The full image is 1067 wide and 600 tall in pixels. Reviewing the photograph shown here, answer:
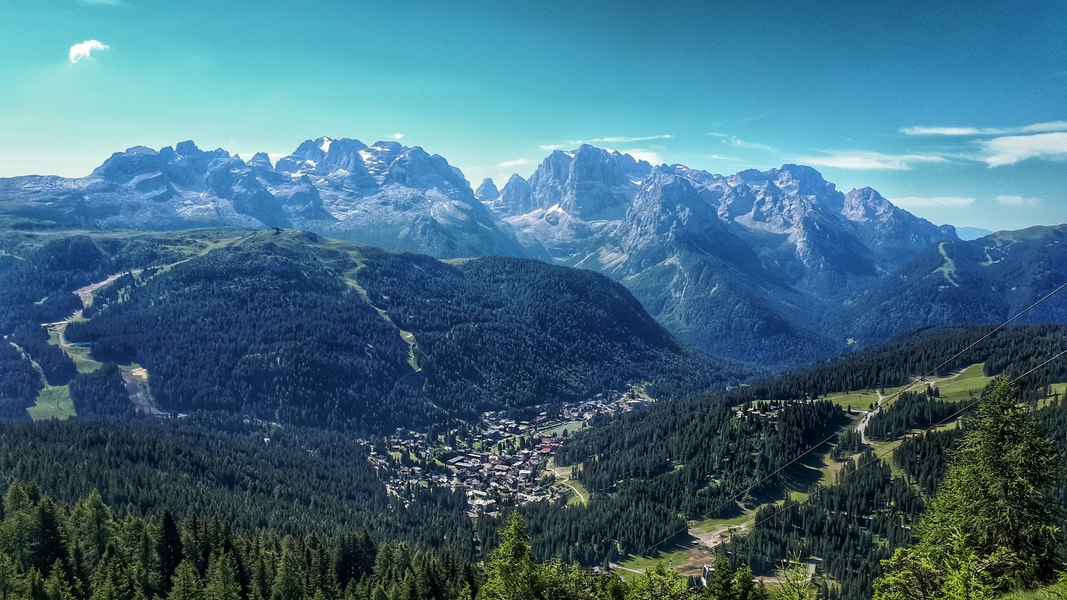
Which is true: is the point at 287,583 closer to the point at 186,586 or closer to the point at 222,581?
the point at 222,581

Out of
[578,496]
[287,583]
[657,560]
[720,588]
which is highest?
[720,588]

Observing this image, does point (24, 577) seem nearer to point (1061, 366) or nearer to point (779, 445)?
point (779, 445)

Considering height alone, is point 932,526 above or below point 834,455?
above

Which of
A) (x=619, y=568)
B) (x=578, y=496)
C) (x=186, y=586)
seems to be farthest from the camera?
(x=578, y=496)

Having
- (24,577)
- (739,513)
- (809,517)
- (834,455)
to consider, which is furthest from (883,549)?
(24,577)

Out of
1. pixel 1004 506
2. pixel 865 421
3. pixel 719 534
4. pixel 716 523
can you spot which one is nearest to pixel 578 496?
pixel 716 523

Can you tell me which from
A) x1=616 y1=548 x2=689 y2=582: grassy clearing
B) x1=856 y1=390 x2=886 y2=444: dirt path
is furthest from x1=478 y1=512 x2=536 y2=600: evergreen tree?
x1=856 y1=390 x2=886 y2=444: dirt path

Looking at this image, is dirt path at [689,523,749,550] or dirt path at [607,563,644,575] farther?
dirt path at [689,523,749,550]

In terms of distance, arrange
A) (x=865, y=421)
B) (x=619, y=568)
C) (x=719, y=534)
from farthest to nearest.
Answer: (x=865, y=421) → (x=719, y=534) → (x=619, y=568)

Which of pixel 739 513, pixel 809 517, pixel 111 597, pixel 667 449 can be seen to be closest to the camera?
pixel 111 597

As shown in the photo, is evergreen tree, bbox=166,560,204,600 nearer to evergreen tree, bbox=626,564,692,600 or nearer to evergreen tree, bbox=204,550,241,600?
evergreen tree, bbox=204,550,241,600

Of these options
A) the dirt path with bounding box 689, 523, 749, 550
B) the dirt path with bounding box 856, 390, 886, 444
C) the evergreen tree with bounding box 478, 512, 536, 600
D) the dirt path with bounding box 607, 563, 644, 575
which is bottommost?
the dirt path with bounding box 607, 563, 644, 575
